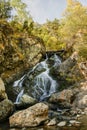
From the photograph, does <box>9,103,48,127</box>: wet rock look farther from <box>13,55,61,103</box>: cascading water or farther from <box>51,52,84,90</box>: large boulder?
<box>51,52,84,90</box>: large boulder

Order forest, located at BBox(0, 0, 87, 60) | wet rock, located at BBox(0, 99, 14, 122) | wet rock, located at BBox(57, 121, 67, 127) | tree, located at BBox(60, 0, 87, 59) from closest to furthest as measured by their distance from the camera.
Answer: wet rock, located at BBox(57, 121, 67, 127)
wet rock, located at BBox(0, 99, 14, 122)
forest, located at BBox(0, 0, 87, 60)
tree, located at BBox(60, 0, 87, 59)

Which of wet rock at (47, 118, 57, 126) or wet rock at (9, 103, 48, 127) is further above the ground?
wet rock at (9, 103, 48, 127)

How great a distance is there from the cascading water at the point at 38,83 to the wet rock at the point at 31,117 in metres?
7.48

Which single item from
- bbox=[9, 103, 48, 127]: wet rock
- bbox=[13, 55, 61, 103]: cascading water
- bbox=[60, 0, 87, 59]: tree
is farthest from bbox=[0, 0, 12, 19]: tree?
bbox=[9, 103, 48, 127]: wet rock

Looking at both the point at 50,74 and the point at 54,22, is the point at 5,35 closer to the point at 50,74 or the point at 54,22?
the point at 50,74

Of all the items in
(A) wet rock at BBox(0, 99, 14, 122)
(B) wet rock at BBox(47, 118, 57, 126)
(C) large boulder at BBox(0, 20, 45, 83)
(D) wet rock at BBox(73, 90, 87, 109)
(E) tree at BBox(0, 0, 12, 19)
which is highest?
(E) tree at BBox(0, 0, 12, 19)

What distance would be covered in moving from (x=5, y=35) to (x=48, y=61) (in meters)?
7.11

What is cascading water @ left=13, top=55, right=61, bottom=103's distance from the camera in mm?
23903

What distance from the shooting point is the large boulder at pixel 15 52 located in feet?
86.1

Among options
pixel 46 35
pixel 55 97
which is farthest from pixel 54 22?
pixel 55 97

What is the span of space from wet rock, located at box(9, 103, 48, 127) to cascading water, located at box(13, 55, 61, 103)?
24.6ft

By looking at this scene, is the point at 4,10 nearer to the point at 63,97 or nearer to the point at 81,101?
the point at 63,97

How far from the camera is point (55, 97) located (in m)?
21.2

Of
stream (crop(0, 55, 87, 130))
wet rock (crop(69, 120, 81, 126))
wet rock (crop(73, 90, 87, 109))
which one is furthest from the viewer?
stream (crop(0, 55, 87, 130))
